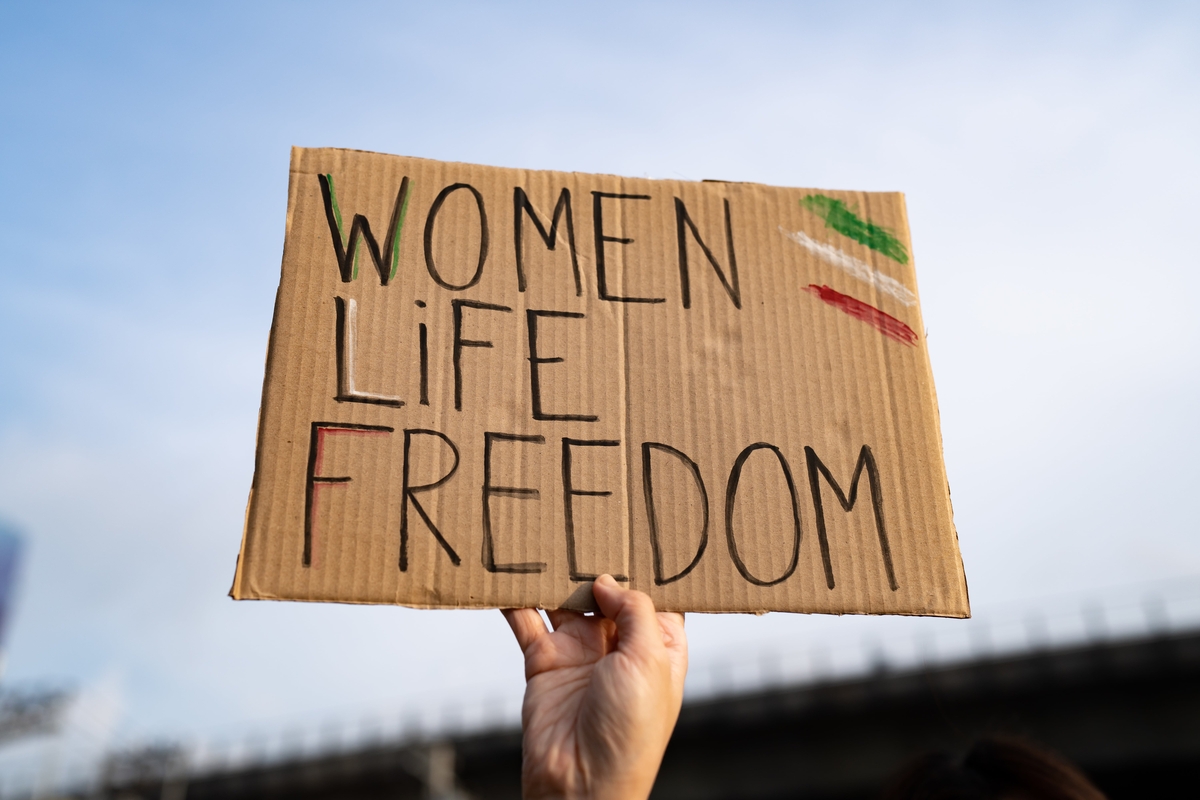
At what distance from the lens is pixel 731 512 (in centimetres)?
175

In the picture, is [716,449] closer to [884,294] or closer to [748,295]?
[748,295]

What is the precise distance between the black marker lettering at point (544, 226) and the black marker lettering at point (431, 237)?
7 cm

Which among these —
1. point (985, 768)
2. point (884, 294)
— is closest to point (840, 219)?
point (884, 294)

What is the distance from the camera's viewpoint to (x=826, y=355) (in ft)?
6.25

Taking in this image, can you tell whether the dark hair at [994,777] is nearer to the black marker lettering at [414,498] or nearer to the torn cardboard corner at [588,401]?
the torn cardboard corner at [588,401]

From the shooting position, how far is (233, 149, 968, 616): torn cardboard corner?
167 cm

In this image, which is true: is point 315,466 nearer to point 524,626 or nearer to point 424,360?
point 424,360

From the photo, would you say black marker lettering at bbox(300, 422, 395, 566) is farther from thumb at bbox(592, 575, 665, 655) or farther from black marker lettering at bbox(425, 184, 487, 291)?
thumb at bbox(592, 575, 665, 655)

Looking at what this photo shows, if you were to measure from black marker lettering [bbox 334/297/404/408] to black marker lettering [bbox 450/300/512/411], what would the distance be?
0.36ft

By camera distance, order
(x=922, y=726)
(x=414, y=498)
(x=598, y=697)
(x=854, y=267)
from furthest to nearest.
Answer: (x=922, y=726), (x=854, y=267), (x=414, y=498), (x=598, y=697)

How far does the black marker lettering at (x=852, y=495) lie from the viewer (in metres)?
1.73

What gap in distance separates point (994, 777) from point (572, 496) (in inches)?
38.2

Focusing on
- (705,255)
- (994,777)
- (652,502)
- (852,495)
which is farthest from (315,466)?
(994,777)

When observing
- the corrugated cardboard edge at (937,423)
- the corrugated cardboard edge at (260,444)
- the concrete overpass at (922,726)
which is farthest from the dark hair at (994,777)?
the concrete overpass at (922,726)
